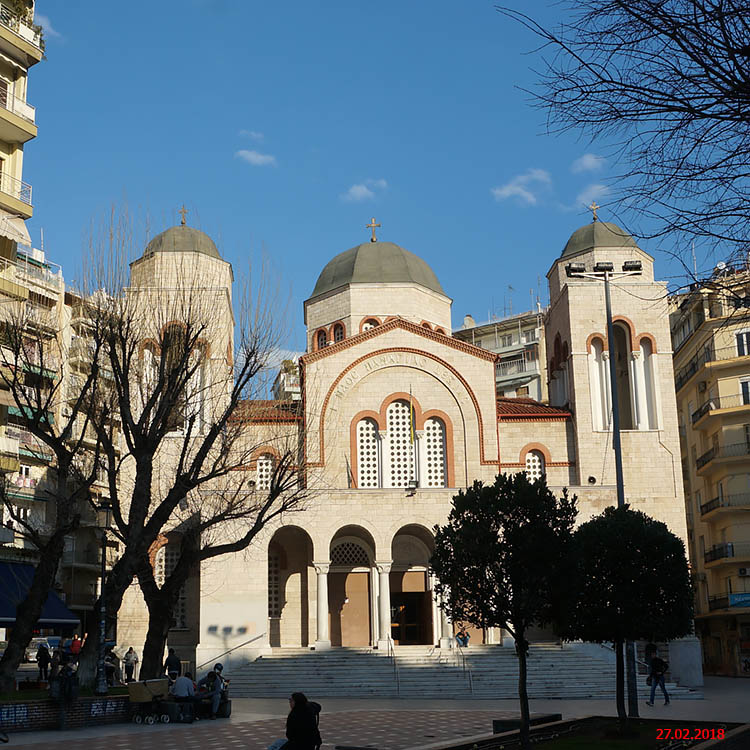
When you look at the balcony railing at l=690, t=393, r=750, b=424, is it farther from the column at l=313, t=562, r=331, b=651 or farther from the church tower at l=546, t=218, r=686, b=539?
the column at l=313, t=562, r=331, b=651

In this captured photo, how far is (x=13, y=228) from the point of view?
30.4 m

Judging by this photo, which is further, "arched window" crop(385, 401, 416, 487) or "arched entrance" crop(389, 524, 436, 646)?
"arched window" crop(385, 401, 416, 487)

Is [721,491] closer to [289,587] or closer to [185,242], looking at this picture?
[289,587]

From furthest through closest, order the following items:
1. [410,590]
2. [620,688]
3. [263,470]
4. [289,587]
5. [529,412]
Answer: [529,412]
[263,470]
[410,590]
[289,587]
[620,688]

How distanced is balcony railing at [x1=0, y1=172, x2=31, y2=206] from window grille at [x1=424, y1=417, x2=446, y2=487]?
1649cm

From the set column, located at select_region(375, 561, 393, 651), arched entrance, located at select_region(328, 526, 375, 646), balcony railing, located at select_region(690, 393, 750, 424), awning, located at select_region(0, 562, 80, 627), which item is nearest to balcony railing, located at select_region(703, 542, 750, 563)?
balcony railing, located at select_region(690, 393, 750, 424)

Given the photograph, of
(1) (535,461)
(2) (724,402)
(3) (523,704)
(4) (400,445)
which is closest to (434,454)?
(4) (400,445)

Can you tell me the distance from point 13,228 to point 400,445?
623 inches

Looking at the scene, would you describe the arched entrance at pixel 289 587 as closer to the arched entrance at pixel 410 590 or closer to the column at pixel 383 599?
the arched entrance at pixel 410 590

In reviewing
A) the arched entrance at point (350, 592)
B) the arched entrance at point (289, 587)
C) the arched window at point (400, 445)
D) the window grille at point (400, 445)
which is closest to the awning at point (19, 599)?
the arched entrance at point (289, 587)

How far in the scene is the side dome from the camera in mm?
39656

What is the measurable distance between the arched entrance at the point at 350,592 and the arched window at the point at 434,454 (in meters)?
3.41

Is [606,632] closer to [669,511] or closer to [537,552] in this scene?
[537,552]

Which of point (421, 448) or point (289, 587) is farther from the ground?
point (421, 448)
